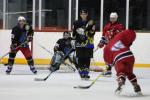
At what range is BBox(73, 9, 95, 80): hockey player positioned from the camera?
39.5 feet

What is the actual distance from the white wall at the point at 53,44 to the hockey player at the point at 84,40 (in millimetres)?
5518

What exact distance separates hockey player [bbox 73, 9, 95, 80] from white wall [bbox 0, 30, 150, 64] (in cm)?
552

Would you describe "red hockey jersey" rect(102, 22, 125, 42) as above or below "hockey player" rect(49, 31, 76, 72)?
A: above

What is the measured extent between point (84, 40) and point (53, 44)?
6.20 m

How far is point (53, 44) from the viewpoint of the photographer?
1825cm

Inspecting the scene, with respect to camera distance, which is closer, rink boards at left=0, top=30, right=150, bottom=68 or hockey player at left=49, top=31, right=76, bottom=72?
hockey player at left=49, top=31, right=76, bottom=72

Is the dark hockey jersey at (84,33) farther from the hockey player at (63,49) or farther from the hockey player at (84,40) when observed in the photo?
the hockey player at (63,49)

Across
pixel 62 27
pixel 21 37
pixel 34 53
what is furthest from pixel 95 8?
A: pixel 21 37

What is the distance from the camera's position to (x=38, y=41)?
18328 mm

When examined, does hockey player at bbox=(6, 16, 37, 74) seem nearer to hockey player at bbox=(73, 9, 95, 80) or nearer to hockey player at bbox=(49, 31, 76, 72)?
hockey player at bbox=(49, 31, 76, 72)

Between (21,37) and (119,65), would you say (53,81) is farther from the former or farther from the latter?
(119,65)

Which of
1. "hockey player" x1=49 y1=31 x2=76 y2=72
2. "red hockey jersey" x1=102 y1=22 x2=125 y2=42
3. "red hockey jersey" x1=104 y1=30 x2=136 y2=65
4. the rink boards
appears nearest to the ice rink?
"red hockey jersey" x1=104 y1=30 x2=136 y2=65

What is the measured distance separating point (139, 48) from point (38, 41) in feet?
9.94

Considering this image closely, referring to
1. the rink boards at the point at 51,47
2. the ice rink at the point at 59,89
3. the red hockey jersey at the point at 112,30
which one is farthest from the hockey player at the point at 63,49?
the rink boards at the point at 51,47
